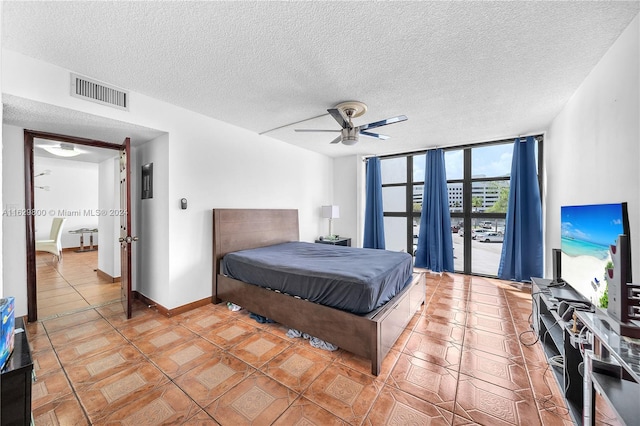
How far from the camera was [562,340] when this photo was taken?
6.49ft

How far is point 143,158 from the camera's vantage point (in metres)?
3.46

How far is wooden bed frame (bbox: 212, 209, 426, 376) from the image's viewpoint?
2010mm

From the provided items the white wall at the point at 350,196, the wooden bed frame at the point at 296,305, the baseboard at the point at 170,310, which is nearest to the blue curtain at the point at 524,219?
the wooden bed frame at the point at 296,305

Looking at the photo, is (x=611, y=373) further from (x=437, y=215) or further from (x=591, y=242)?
(x=437, y=215)

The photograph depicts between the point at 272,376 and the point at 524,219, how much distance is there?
442 cm

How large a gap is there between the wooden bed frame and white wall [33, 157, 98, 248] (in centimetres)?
590

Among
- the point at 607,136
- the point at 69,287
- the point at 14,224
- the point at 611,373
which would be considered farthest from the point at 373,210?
the point at 69,287

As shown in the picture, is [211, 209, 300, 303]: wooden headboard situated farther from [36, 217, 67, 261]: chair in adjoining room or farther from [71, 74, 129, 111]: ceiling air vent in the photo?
[36, 217, 67, 261]: chair in adjoining room

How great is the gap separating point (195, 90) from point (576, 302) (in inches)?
154

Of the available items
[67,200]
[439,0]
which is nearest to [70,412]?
[439,0]

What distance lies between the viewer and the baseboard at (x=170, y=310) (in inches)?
117

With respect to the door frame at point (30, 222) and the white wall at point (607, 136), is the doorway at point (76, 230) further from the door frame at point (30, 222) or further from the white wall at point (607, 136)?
the white wall at point (607, 136)

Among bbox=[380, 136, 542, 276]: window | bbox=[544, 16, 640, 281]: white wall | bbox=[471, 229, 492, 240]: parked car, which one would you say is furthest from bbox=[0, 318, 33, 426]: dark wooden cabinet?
bbox=[471, 229, 492, 240]: parked car

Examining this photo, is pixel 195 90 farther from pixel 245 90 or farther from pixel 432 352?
pixel 432 352
